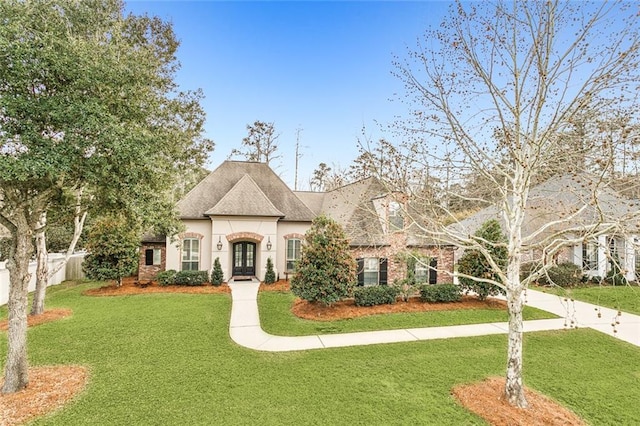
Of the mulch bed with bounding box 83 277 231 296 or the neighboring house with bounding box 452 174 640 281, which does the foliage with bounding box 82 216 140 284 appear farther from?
the neighboring house with bounding box 452 174 640 281

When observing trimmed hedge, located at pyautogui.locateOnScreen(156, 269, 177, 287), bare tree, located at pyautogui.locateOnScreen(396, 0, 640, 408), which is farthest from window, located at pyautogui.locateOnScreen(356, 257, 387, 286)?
trimmed hedge, located at pyautogui.locateOnScreen(156, 269, 177, 287)

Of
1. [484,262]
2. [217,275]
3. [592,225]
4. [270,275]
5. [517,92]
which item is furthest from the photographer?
[270,275]

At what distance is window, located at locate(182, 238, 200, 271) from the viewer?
16969 mm

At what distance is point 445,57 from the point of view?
20.9 ft

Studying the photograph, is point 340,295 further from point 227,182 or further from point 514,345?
point 227,182

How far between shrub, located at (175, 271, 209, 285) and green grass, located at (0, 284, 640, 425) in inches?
208

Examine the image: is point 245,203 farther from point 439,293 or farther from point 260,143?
point 260,143

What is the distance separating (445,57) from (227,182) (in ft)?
49.9

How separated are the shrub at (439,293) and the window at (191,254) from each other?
11623 mm

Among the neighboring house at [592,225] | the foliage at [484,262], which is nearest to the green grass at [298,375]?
the neighboring house at [592,225]

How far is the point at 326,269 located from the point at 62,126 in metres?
8.38

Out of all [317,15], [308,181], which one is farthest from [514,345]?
[308,181]

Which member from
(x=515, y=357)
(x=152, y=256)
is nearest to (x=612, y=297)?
(x=515, y=357)

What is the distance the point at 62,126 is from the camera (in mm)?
5582
